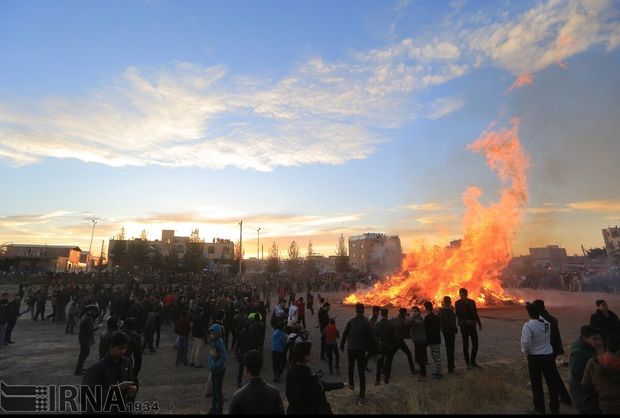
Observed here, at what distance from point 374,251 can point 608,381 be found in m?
122

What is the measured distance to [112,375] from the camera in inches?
159

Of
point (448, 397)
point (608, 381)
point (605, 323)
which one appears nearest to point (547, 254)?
point (605, 323)

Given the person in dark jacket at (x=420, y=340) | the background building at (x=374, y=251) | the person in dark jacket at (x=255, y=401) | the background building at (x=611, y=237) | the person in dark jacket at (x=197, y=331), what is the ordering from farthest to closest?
the background building at (x=374, y=251)
the background building at (x=611, y=237)
the person in dark jacket at (x=197, y=331)
the person in dark jacket at (x=420, y=340)
the person in dark jacket at (x=255, y=401)

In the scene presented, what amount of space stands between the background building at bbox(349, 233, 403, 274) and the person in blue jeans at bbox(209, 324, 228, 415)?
100556 mm

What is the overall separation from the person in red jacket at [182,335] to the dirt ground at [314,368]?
326mm

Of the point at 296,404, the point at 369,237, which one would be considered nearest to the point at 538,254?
the point at 369,237

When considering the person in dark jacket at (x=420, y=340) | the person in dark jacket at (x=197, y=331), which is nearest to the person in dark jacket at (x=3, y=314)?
the person in dark jacket at (x=197, y=331)

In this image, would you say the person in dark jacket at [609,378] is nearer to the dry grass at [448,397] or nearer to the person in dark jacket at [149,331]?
the dry grass at [448,397]

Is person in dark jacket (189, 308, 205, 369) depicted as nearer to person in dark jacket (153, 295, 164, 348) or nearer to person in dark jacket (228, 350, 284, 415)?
person in dark jacket (153, 295, 164, 348)

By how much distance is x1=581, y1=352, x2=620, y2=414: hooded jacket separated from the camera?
3.84 meters

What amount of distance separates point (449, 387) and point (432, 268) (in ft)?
68.4

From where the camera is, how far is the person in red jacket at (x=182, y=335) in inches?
416

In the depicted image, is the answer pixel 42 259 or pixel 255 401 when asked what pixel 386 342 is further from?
pixel 42 259

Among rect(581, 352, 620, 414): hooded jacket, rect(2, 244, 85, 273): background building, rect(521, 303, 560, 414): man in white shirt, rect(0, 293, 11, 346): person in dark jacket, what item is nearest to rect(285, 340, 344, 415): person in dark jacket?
rect(581, 352, 620, 414): hooded jacket
